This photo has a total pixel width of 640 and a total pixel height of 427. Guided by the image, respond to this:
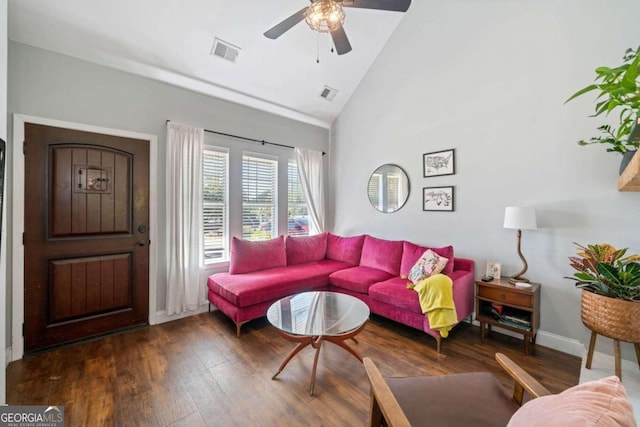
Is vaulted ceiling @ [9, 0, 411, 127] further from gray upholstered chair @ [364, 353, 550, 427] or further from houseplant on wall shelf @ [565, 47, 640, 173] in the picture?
gray upholstered chair @ [364, 353, 550, 427]

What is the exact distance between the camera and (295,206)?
4.39 metres

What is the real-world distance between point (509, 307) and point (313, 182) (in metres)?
3.13

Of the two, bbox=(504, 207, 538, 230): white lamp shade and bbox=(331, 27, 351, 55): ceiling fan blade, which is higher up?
bbox=(331, 27, 351, 55): ceiling fan blade

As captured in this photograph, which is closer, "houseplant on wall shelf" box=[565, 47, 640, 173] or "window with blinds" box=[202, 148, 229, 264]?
"houseplant on wall shelf" box=[565, 47, 640, 173]

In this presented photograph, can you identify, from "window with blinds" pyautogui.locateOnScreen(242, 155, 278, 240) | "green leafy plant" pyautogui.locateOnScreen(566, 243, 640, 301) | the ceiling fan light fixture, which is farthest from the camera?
"window with blinds" pyautogui.locateOnScreen(242, 155, 278, 240)

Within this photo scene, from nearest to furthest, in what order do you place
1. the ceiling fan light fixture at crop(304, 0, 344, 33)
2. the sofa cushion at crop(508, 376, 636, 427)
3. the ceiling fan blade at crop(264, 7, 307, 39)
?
the sofa cushion at crop(508, 376, 636, 427)
the ceiling fan light fixture at crop(304, 0, 344, 33)
the ceiling fan blade at crop(264, 7, 307, 39)

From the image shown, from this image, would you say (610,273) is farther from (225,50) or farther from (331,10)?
(225,50)

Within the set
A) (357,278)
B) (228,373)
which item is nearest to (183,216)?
(228,373)

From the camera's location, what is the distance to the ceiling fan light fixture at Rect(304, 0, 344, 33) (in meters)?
1.91

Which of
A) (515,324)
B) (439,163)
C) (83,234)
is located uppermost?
(439,163)

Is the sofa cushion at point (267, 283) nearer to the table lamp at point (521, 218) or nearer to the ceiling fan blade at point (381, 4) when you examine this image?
the table lamp at point (521, 218)

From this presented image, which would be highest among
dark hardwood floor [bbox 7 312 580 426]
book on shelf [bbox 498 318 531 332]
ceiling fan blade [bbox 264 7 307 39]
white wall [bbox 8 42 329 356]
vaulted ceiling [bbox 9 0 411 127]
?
vaulted ceiling [bbox 9 0 411 127]

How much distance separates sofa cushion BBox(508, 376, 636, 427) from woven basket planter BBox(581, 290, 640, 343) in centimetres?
172

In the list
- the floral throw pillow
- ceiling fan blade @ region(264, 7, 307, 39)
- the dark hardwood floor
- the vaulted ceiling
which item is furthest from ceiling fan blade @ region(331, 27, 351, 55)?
the dark hardwood floor
